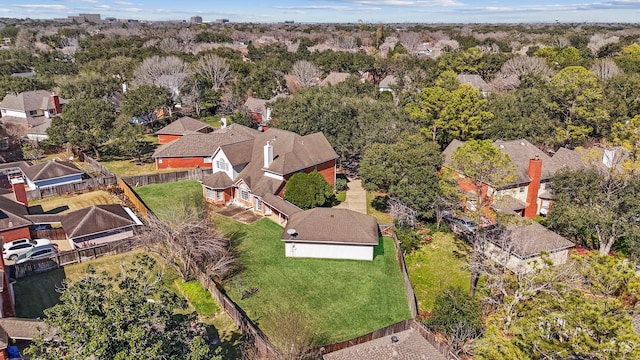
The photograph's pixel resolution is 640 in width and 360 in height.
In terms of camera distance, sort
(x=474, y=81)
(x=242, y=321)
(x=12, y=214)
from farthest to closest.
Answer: (x=474, y=81) < (x=12, y=214) < (x=242, y=321)

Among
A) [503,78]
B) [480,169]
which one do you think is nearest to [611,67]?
[503,78]

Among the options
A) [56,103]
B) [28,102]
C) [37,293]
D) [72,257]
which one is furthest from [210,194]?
[28,102]

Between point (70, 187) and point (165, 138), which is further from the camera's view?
point (165, 138)

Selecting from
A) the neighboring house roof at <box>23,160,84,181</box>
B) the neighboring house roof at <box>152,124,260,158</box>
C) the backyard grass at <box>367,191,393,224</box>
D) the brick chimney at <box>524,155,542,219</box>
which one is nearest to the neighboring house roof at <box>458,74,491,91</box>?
the brick chimney at <box>524,155,542,219</box>

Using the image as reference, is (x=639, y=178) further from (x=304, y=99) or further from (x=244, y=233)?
(x=304, y=99)

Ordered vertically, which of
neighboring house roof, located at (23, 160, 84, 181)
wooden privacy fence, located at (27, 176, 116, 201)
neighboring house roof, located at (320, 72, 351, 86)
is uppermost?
neighboring house roof, located at (320, 72, 351, 86)

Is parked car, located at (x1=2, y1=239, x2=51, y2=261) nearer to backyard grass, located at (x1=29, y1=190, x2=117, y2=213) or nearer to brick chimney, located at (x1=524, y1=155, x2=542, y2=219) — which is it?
backyard grass, located at (x1=29, y1=190, x2=117, y2=213)

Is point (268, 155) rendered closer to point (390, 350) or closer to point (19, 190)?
point (19, 190)

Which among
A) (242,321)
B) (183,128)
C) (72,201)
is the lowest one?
(72,201)
